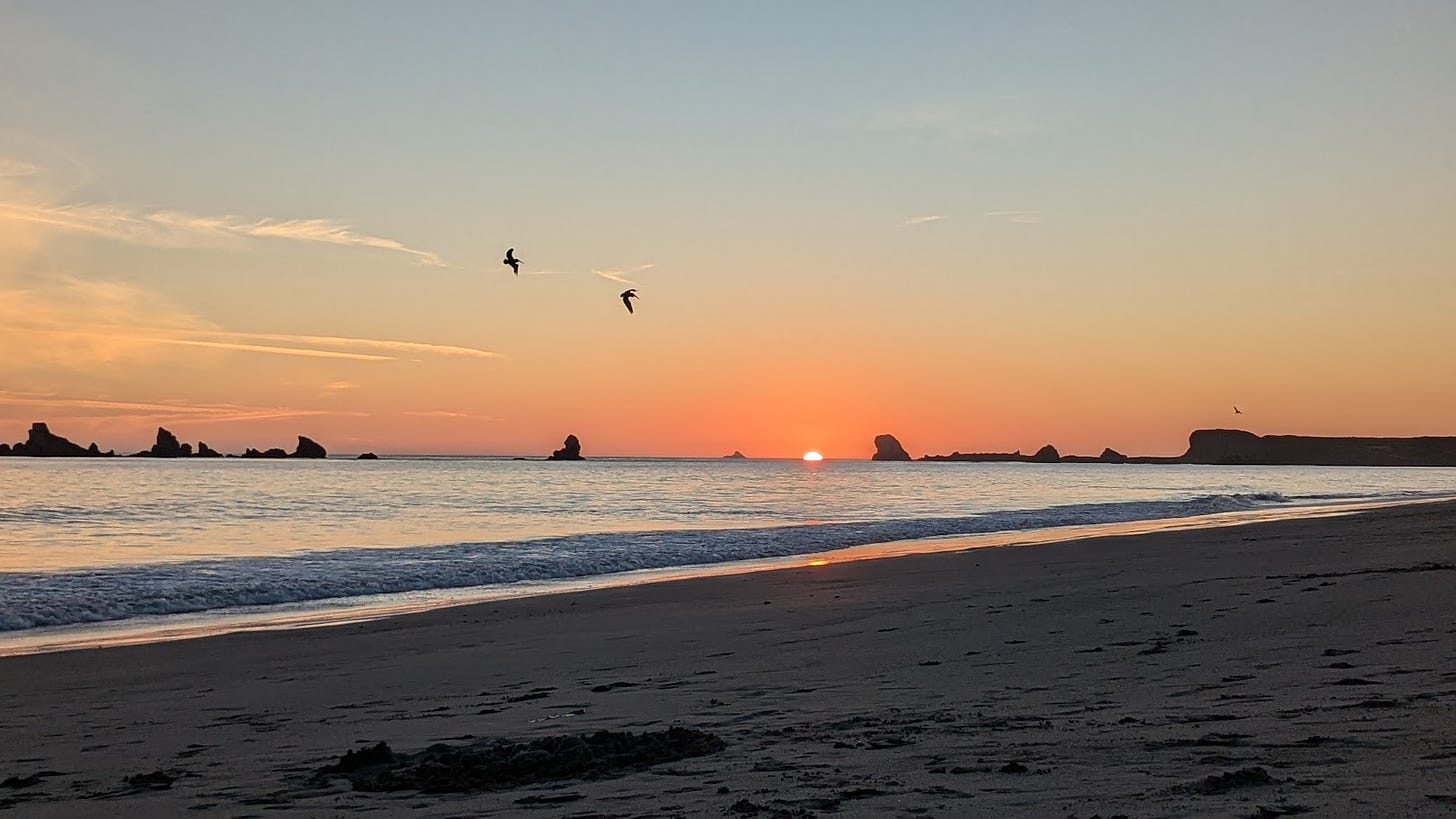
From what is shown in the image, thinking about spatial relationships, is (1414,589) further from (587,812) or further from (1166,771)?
(587,812)

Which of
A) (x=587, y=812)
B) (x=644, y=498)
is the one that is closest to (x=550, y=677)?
(x=587, y=812)

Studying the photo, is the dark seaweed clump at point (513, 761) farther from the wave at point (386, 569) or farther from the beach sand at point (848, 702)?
the wave at point (386, 569)

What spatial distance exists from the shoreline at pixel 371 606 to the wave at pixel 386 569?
0.49 metres

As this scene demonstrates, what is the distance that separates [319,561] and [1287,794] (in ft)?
71.4

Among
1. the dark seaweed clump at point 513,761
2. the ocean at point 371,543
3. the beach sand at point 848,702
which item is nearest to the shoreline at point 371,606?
the ocean at point 371,543

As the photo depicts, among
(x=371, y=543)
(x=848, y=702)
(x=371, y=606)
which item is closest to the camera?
(x=848, y=702)

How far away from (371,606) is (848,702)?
38.2 ft

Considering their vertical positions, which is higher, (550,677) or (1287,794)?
(1287,794)

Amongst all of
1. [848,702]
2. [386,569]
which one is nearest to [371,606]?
[386,569]

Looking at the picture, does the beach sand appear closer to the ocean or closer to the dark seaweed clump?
the dark seaweed clump

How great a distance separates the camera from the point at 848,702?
24.5 ft

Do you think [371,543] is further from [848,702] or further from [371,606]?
[848,702]

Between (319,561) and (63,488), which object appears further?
(63,488)

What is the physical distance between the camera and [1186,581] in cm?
1490
